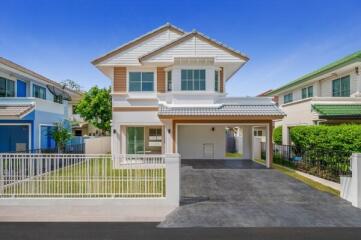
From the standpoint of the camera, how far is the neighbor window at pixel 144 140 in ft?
54.5

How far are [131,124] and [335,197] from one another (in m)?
11.9

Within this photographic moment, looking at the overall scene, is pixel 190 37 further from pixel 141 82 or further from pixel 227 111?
pixel 227 111

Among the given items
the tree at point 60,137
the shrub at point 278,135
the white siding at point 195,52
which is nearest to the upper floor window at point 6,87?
the tree at point 60,137

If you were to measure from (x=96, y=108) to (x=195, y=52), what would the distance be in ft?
64.7

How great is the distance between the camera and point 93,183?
8.73 metres

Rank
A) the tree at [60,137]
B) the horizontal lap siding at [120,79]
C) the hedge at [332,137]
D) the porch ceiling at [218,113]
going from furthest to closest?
the tree at [60,137]
the horizontal lap siding at [120,79]
the porch ceiling at [218,113]
the hedge at [332,137]

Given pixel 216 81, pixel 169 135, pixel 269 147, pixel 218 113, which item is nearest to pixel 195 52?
pixel 216 81

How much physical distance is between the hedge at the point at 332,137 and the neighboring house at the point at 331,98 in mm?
3551

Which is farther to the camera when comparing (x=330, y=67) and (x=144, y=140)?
(x=330, y=67)

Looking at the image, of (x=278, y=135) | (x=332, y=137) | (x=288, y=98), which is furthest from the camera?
(x=288, y=98)

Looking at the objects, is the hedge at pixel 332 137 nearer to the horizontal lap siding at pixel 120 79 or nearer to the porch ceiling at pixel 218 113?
the porch ceiling at pixel 218 113

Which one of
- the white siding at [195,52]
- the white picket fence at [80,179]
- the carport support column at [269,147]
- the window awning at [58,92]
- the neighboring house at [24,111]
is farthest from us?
the window awning at [58,92]

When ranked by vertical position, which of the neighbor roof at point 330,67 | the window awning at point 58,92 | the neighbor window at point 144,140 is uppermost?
the neighbor roof at point 330,67

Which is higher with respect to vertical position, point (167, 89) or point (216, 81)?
point (216, 81)
